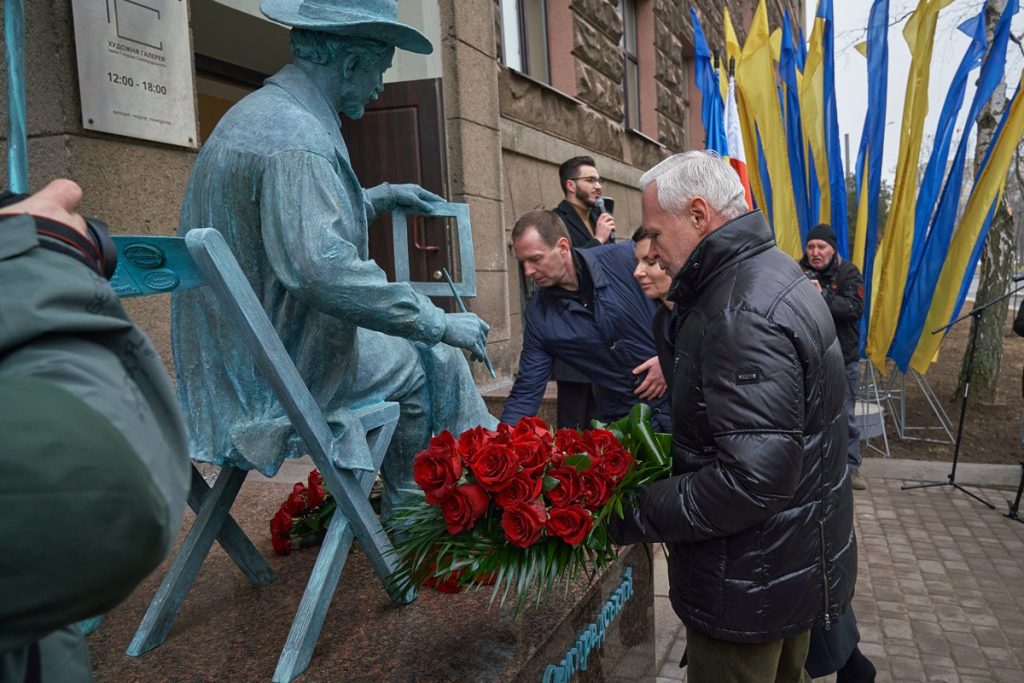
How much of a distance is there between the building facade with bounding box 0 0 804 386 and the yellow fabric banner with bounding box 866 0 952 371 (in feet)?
10.9

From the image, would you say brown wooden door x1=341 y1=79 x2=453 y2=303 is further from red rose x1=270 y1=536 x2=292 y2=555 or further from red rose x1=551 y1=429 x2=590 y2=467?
red rose x1=551 y1=429 x2=590 y2=467

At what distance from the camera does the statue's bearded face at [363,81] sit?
81.1 inches

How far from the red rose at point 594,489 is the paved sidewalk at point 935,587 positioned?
150cm

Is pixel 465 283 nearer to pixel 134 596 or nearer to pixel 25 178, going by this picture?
pixel 25 178

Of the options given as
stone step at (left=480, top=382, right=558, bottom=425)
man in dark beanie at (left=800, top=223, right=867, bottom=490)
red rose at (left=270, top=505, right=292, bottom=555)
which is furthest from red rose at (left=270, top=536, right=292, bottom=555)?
man in dark beanie at (left=800, top=223, right=867, bottom=490)

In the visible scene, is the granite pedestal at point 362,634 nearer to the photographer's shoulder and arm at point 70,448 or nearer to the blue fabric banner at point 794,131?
the photographer's shoulder and arm at point 70,448

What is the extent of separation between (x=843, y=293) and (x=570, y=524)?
16.6 feet

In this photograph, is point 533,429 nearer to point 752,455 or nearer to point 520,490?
point 520,490

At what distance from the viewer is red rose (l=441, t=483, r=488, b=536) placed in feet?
5.76

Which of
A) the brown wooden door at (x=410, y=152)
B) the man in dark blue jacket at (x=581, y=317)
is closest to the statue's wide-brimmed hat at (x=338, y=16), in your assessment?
the man in dark blue jacket at (x=581, y=317)

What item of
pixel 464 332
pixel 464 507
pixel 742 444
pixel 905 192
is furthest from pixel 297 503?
pixel 905 192

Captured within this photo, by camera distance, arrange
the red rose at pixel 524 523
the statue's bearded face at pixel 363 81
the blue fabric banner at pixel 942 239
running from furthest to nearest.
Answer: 1. the blue fabric banner at pixel 942 239
2. the statue's bearded face at pixel 363 81
3. the red rose at pixel 524 523

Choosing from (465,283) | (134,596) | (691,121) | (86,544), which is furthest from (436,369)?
(691,121)

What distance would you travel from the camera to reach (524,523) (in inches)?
67.4
